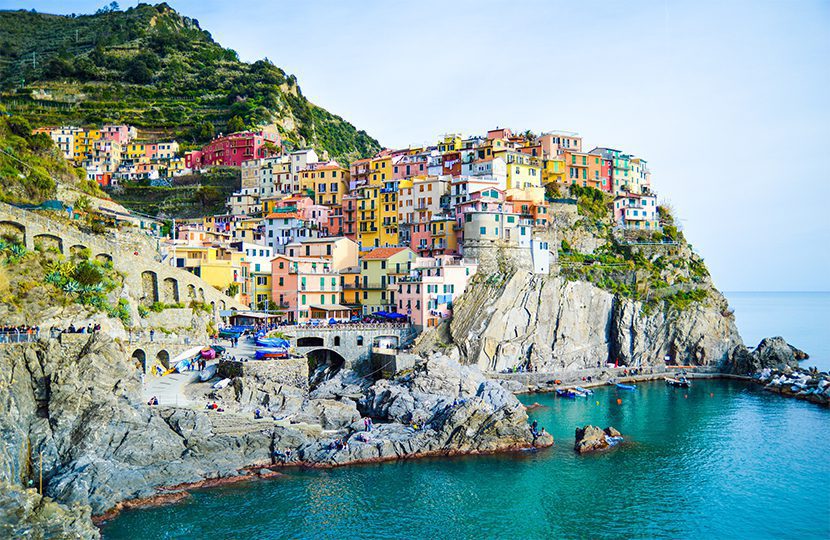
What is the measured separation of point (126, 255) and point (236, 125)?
180ft

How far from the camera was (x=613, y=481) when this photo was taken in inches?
1451

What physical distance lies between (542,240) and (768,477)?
34.4 metres

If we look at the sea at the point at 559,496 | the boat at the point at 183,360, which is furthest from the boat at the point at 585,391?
the boat at the point at 183,360

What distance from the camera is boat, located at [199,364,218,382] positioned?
45.4m

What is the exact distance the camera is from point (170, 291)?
171 feet

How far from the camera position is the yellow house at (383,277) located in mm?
64188

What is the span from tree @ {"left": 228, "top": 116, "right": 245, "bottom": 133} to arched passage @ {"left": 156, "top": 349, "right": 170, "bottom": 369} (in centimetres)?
5870

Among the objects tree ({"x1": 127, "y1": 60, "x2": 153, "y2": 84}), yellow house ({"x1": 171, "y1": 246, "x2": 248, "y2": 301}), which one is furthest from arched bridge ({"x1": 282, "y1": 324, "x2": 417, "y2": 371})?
tree ({"x1": 127, "y1": 60, "x2": 153, "y2": 84})

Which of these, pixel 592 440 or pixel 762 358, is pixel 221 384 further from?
pixel 762 358

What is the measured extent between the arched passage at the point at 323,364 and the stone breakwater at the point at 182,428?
8.13 meters

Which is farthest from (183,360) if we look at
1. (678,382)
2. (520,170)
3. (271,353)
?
(520,170)

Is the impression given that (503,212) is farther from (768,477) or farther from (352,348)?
(768,477)

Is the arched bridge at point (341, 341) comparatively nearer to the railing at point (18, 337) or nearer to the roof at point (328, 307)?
the roof at point (328, 307)

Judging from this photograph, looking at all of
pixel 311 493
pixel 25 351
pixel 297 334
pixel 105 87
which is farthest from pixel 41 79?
pixel 311 493
